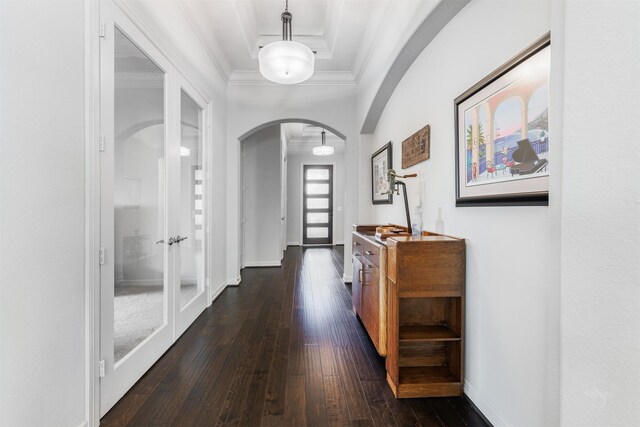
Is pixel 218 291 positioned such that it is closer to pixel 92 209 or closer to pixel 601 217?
pixel 92 209

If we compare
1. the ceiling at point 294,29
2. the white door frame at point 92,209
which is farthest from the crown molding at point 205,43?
the white door frame at point 92,209

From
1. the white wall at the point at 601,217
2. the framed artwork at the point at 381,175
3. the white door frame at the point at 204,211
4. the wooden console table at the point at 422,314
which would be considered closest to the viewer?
the white wall at the point at 601,217

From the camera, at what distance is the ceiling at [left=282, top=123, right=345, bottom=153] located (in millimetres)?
7336

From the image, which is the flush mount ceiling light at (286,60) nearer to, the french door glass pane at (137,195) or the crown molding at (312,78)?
the french door glass pane at (137,195)

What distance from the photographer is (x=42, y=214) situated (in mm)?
1327

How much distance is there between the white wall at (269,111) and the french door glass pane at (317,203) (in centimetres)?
484

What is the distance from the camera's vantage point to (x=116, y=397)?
1841 millimetres

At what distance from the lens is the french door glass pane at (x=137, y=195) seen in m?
1.94

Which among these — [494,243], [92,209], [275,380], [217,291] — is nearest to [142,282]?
[92,209]

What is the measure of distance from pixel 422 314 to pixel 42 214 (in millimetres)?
2298

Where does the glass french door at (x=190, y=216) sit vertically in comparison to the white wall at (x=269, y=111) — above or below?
below

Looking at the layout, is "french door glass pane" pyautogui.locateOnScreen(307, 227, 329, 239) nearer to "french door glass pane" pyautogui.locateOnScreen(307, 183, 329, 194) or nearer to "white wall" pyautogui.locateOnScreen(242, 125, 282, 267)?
"french door glass pane" pyautogui.locateOnScreen(307, 183, 329, 194)

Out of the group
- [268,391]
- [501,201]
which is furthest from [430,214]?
[268,391]

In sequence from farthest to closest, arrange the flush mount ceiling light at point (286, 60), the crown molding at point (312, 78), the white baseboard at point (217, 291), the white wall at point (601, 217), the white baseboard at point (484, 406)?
the crown molding at point (312, 78) < the white baseboard at point (217, 291) < the flush mount ceiling light at point (286, 60) < the white baseboard at point (484, 406) < the white wall at point (601, 217)
